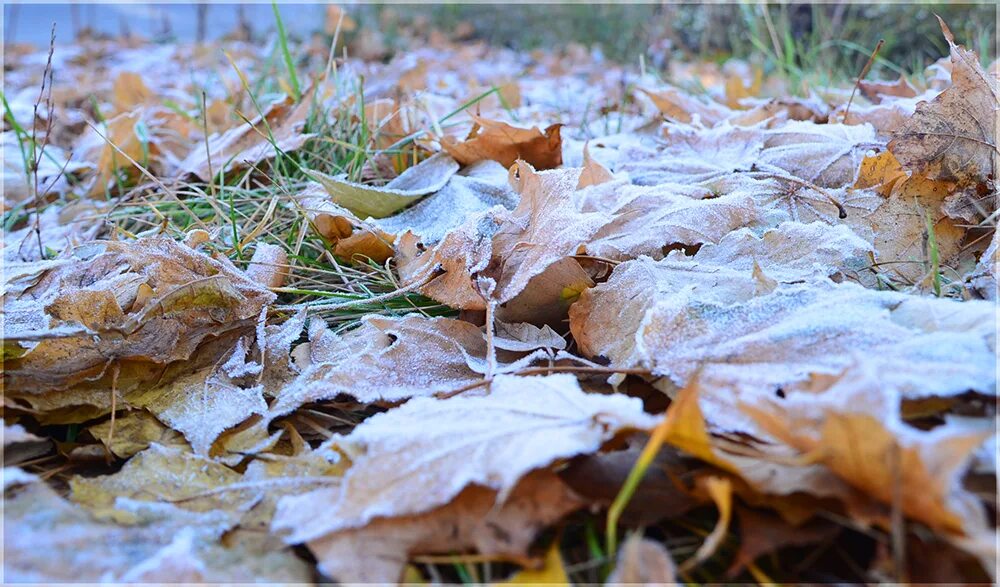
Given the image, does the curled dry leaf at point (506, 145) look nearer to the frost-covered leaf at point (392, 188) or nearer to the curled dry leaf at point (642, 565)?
the frost-covered leaf at point (392, 188)

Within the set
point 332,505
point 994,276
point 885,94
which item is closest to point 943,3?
point 885,94

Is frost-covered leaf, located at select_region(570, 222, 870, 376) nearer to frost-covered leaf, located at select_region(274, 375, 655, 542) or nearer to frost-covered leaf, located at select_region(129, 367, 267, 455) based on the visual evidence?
frost-covered leaf, located at select_region(274, 375, 655, 542)

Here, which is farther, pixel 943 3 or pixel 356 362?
pixel 943 3

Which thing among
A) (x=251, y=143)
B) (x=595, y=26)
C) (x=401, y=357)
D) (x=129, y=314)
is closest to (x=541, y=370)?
(x=401, y=357)

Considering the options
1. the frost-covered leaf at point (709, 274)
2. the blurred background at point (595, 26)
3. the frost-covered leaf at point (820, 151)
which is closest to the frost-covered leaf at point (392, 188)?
the frost-covered leaf at point (709, 274)

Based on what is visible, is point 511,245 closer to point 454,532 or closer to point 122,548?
point 454,532

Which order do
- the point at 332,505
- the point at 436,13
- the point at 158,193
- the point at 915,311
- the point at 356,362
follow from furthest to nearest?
the point at 436,13 → the point at 158,193 → the point at 356,362 → the point at 915,311 → the point at 332,505

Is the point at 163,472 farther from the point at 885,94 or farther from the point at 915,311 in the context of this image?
the point at 885,94
